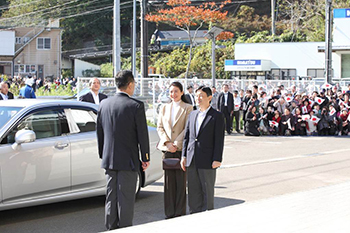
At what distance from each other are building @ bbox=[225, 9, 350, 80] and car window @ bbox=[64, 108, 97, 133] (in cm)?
3039

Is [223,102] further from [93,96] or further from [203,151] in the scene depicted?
[203,151]

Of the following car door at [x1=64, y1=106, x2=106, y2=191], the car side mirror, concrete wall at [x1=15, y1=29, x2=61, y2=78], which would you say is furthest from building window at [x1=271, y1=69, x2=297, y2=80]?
the car side mirror

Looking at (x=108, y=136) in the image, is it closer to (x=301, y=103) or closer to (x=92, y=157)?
(x=92, y=157)

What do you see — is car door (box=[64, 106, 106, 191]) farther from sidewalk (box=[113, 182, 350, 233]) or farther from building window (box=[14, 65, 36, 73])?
building window (box=[14, 65, 36, 73])

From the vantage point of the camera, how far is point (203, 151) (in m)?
6.92

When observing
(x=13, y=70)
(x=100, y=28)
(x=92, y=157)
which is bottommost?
(x=92, y=157)

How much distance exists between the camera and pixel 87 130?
805 centimetres

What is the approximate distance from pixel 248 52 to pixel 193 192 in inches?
1409

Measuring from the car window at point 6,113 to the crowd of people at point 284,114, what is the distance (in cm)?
1281

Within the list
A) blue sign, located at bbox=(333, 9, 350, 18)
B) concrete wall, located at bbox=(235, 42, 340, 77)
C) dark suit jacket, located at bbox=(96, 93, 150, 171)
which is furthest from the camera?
concrete wall, located at bbox=(235, 42, 340, 77)

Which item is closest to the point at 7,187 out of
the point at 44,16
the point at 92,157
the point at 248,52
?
the point at 92,157

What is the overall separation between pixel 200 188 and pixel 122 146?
5.03ft

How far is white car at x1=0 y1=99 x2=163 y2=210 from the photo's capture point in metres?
7.03

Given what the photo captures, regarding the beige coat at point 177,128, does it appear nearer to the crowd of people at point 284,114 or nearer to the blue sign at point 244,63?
the crowd of people at point 284,114
